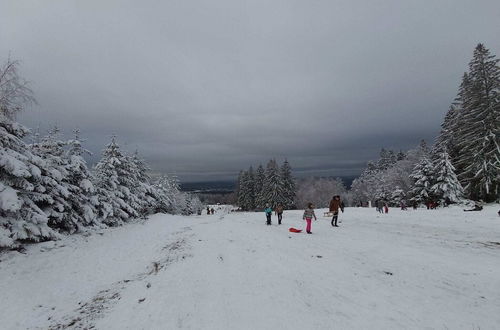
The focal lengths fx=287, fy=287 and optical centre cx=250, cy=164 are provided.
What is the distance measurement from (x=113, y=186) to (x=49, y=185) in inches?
458

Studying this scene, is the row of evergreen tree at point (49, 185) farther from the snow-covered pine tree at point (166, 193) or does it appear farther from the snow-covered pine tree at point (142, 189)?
the snow-covered pine tree at point (166, 193)

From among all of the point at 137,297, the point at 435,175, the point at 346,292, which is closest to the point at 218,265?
the point at 137,297

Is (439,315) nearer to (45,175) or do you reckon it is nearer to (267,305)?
(267,305)

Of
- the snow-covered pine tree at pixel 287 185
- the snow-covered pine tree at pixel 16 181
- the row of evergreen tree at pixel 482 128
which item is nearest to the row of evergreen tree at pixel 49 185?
the snow-covered pine tree at pixel 16 181

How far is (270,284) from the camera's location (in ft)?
28.0

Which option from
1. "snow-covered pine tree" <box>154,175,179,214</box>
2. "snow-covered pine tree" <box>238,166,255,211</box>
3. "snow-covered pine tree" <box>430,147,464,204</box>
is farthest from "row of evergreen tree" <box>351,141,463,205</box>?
"snow-covered pine tree" <box>154,175,179,214</box>

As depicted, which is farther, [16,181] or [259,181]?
[259,181]

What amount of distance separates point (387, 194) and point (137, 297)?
66.3 meters

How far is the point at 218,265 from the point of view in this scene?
11031 millimetres

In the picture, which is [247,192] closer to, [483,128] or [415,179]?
[415,179]

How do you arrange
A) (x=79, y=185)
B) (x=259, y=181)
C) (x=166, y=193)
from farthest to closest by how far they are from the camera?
(x=259, y=181) < (x=166, y=193) < (x=79, y=185)

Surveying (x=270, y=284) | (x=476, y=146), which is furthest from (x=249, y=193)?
(x=270, y=284)

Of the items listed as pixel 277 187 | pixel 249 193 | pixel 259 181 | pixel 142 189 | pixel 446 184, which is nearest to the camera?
pixel 446 184

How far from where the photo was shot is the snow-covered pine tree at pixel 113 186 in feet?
88.4
